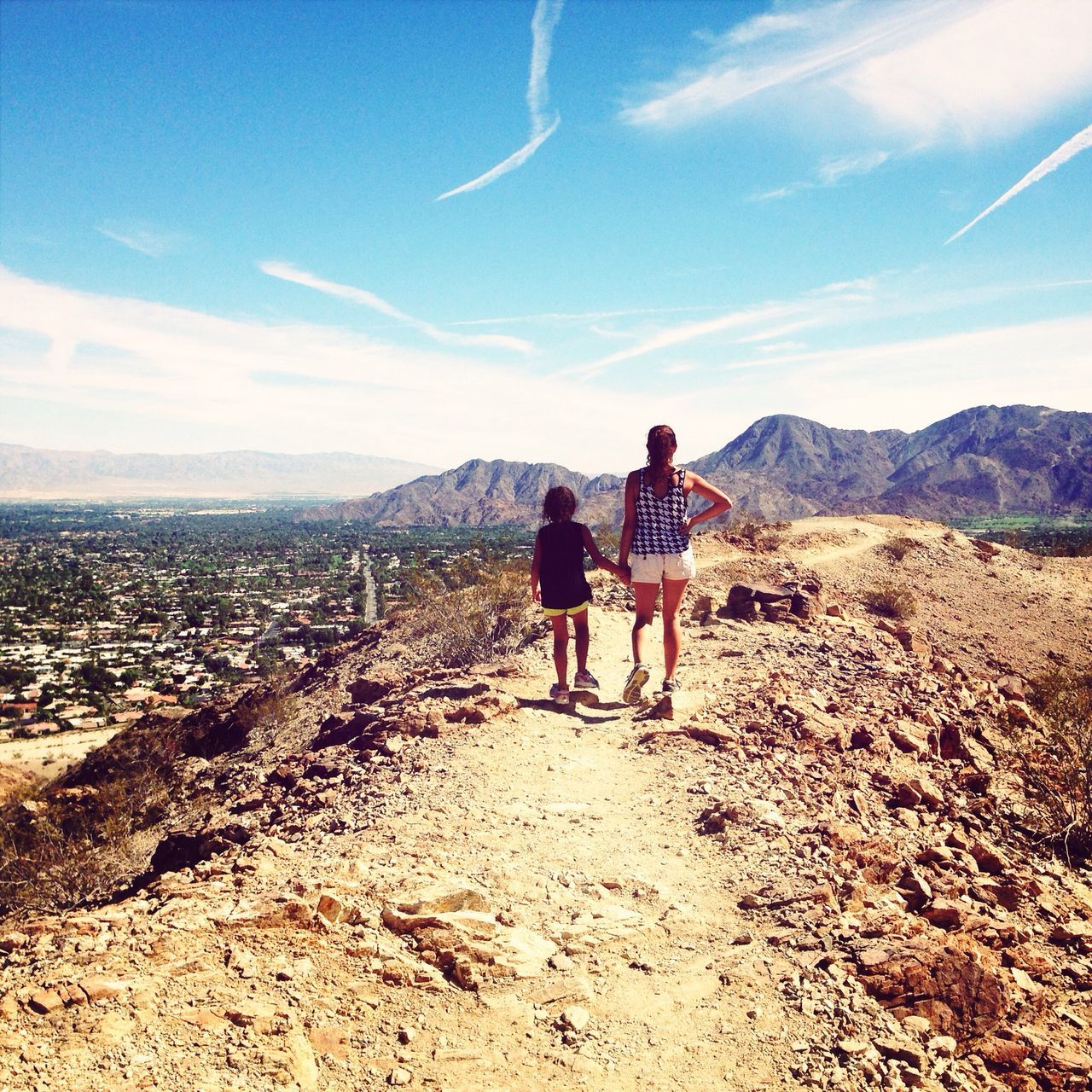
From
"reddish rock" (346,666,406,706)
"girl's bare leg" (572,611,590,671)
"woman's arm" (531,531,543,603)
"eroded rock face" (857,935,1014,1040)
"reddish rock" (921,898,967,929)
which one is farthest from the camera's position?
"reddish rock" (346,666,406,706)

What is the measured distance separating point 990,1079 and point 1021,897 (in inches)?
75.7

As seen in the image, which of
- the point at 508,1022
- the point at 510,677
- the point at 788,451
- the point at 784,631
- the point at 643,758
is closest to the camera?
the point at 508,1022

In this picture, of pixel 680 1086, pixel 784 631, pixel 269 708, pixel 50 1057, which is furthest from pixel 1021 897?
pixel 269 708

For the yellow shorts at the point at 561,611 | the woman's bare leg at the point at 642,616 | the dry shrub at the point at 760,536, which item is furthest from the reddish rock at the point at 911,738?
the dry shrub at the point at 760,536

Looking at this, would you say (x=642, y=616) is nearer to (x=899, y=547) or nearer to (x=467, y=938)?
(x=467, y=938)

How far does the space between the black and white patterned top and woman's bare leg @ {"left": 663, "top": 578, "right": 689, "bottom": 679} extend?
0.34 metres

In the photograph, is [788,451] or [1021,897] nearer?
[1021,897]

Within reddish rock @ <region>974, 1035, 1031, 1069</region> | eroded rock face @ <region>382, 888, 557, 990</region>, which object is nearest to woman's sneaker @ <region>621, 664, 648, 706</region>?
eroded rock face @ <region>382, 888, 557, 990</region>

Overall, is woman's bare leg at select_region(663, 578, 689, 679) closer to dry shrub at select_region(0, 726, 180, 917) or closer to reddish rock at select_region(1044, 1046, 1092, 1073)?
reddish rock at select_region(1044, 1046, 1092, 1073)

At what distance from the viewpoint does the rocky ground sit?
2979 millimetres

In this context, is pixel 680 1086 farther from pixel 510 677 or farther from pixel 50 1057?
pixel 510 677

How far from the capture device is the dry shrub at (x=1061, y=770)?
5.82 meters

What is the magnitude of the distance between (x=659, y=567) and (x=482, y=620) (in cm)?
491

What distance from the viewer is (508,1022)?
3223 mm
